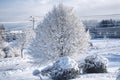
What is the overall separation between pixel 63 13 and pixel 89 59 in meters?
4.60

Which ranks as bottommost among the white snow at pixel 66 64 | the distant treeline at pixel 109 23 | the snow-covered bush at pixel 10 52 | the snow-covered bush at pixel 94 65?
the snow-covered bush at pixel 10 52

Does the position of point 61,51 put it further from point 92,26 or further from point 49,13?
point 92,26

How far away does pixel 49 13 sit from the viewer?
2242 centimetres

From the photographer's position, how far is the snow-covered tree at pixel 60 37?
21359 millimetres

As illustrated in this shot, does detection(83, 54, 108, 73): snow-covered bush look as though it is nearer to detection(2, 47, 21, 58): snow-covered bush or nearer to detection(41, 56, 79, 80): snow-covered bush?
detection(41, 56, 79, 80): snow-covered bush

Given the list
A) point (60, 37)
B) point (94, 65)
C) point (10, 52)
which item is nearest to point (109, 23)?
point (10, 52)

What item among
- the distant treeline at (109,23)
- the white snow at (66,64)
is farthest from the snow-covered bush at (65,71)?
the distant treeline at (109,23)

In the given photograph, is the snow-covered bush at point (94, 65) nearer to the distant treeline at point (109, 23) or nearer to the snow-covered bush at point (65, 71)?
the snow-covered bush at point (65, 71)

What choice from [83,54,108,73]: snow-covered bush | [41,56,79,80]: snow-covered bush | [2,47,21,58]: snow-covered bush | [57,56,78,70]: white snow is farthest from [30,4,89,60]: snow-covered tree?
[2,47,21,58]: snow-covered bush

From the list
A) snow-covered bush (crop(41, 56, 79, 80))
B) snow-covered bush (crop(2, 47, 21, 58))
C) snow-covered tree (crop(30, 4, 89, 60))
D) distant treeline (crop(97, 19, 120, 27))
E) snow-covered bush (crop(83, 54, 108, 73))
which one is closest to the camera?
snow-covered bush (crop(41, 56, 79, 80))

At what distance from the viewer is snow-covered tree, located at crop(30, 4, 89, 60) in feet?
70.1

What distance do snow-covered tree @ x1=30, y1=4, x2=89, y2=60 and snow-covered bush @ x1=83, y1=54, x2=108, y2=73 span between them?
1.96 meters

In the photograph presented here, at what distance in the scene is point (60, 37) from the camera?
70.5ft

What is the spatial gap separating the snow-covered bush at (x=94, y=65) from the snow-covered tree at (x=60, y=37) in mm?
1959
